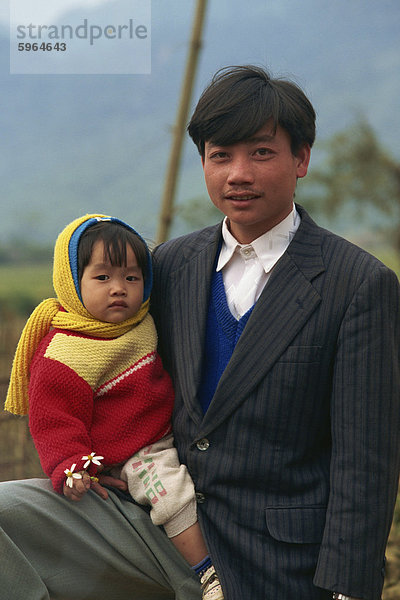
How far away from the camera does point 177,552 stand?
213 cm

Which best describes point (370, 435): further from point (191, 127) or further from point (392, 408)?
point (191, 127)

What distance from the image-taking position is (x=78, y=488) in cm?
199

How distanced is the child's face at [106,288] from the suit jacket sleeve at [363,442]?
24.5 inches


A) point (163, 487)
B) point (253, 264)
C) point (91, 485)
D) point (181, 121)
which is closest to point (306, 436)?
point (163, 487)

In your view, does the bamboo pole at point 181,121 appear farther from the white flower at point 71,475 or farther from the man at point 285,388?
the white flower at point 71,475

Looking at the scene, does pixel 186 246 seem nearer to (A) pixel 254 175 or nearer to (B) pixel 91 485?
(A) pixel 254 175

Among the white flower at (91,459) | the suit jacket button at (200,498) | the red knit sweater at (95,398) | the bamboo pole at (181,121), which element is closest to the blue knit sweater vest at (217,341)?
the red knit sweater at (95,398)

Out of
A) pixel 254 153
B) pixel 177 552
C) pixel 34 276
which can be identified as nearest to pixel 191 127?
pixel 254 153

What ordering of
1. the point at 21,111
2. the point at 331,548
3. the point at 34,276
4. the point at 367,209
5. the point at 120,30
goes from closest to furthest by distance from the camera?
1. the point at 331,548
2. the point at 120,30
3. the point at 367,209
4. the point at 34,276
5. the point at 21,111

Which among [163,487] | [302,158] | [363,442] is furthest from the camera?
[302,158]

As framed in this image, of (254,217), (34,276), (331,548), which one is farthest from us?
(34,276)

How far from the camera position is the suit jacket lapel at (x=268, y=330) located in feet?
6.59

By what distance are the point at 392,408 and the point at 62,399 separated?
0.91 metres

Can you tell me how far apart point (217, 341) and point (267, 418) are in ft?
0.94
